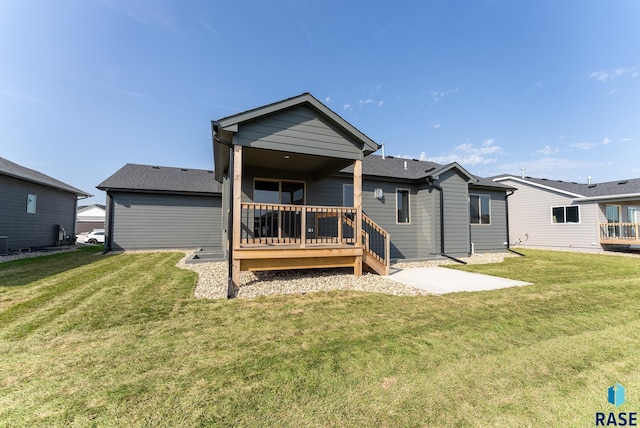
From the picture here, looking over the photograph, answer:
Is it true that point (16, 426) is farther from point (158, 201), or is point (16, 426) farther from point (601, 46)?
point (601, 46)

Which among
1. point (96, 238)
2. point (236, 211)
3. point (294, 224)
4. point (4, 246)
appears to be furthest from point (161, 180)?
point (96, 238)

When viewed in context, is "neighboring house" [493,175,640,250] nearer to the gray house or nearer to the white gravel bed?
the gray house

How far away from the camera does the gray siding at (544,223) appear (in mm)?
14336

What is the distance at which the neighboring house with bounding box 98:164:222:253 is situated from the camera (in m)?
12.3

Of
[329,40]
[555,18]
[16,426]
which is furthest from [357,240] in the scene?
[555,18]

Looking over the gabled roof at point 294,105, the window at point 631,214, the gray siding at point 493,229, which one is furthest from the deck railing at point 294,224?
the window at point 631,214

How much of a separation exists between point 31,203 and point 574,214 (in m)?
28.9

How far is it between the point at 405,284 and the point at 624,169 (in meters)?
46.7

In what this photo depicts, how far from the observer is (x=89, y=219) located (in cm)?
3638

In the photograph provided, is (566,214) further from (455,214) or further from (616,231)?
(455,214)

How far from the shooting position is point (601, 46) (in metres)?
14.1

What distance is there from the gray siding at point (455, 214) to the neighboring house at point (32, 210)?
18.0 metres

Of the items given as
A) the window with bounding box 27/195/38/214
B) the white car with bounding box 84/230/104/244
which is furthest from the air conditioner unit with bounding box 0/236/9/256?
the white car with bounding box 84/230/104/244

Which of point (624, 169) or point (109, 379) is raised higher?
point (624, 169)
